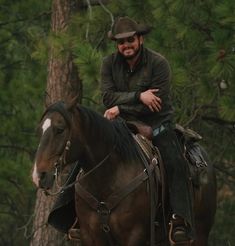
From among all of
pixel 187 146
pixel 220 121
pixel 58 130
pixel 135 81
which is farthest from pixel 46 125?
pixel 220 121

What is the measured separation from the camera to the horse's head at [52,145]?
22.3 feet

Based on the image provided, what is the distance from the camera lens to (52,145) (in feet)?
22.5

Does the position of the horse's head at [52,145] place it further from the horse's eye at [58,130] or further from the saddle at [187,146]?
the saddle at [187,146]

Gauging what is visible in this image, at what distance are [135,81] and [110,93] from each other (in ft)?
0.90

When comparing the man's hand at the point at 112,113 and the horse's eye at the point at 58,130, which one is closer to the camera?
the horse's eye at the point at 58,130

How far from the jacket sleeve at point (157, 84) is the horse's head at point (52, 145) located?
3.42 feet

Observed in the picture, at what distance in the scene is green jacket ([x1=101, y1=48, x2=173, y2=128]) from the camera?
26.0 ft

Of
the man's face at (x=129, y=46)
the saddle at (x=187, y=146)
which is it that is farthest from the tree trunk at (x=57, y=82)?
the man's face at (x=129, y=46)

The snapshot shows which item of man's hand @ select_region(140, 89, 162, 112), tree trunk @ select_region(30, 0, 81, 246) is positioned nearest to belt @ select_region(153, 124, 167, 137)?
man's hand @ select_region(140, 89, 162, 112)

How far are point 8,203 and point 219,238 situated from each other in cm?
446

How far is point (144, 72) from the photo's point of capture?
7961mm

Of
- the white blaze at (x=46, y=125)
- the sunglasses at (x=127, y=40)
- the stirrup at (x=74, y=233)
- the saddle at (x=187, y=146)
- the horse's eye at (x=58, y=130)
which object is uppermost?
the sunglasses at (x=127, y=40)

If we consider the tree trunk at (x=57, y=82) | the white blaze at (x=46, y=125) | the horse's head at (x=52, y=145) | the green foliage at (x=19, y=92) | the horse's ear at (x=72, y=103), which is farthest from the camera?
the green foliage at (x=19, y=92)

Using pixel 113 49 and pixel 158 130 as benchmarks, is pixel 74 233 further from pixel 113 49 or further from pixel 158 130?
pixel 113 49
